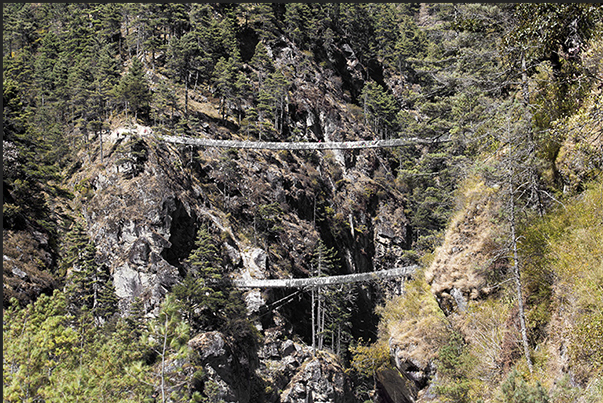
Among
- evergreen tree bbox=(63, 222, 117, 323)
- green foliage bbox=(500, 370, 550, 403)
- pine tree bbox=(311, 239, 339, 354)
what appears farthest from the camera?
pine tree bbox=(311, 239, 339, 354)

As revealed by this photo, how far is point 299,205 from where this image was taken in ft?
161

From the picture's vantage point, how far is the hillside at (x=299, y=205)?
35.8ft

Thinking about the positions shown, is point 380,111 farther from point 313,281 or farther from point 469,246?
point 469,246

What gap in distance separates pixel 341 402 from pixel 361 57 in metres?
58.1

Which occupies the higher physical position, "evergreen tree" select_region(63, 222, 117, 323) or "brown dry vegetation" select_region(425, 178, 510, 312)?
"brown dry vegetation" select_region(425, 178, 510, 312)

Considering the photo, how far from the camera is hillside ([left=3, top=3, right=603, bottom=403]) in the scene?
→ 429 inches

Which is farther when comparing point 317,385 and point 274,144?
point 274,144

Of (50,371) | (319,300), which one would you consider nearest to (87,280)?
(319,300)

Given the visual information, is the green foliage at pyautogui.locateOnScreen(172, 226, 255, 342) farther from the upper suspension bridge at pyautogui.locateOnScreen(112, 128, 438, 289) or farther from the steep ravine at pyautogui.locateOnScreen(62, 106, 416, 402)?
the upper suspension bridge at pyautogui.locateOnScreen(112, 128, 438, 289)

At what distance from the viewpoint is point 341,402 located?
36.7 m

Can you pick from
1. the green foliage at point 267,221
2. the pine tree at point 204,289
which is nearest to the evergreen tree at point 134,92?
the green foliage at point 267,221

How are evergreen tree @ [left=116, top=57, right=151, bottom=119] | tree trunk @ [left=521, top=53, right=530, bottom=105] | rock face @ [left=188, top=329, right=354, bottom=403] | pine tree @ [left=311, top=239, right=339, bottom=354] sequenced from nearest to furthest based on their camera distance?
tree trunk @ [left=521, top=53, right=530, bottom=105], rock face @ [left=188, top=329, right=354, bottom=403], pine tree @ [left=311, top=239, right=339, bottom=354], evergreen tree @ [left=116, top=57, right=151, bottom=119]

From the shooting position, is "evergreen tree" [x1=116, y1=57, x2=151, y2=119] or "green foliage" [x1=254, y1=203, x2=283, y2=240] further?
"green foliage" [x1=254, y1=203, x2=283, y2=240]

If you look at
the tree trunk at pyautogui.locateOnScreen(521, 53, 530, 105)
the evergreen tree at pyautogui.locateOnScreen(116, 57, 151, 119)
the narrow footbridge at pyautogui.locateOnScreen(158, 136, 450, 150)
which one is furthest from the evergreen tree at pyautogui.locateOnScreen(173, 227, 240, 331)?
the tree trunk at pyautogui.locateOnScreen(521, 53, 530, 105)
